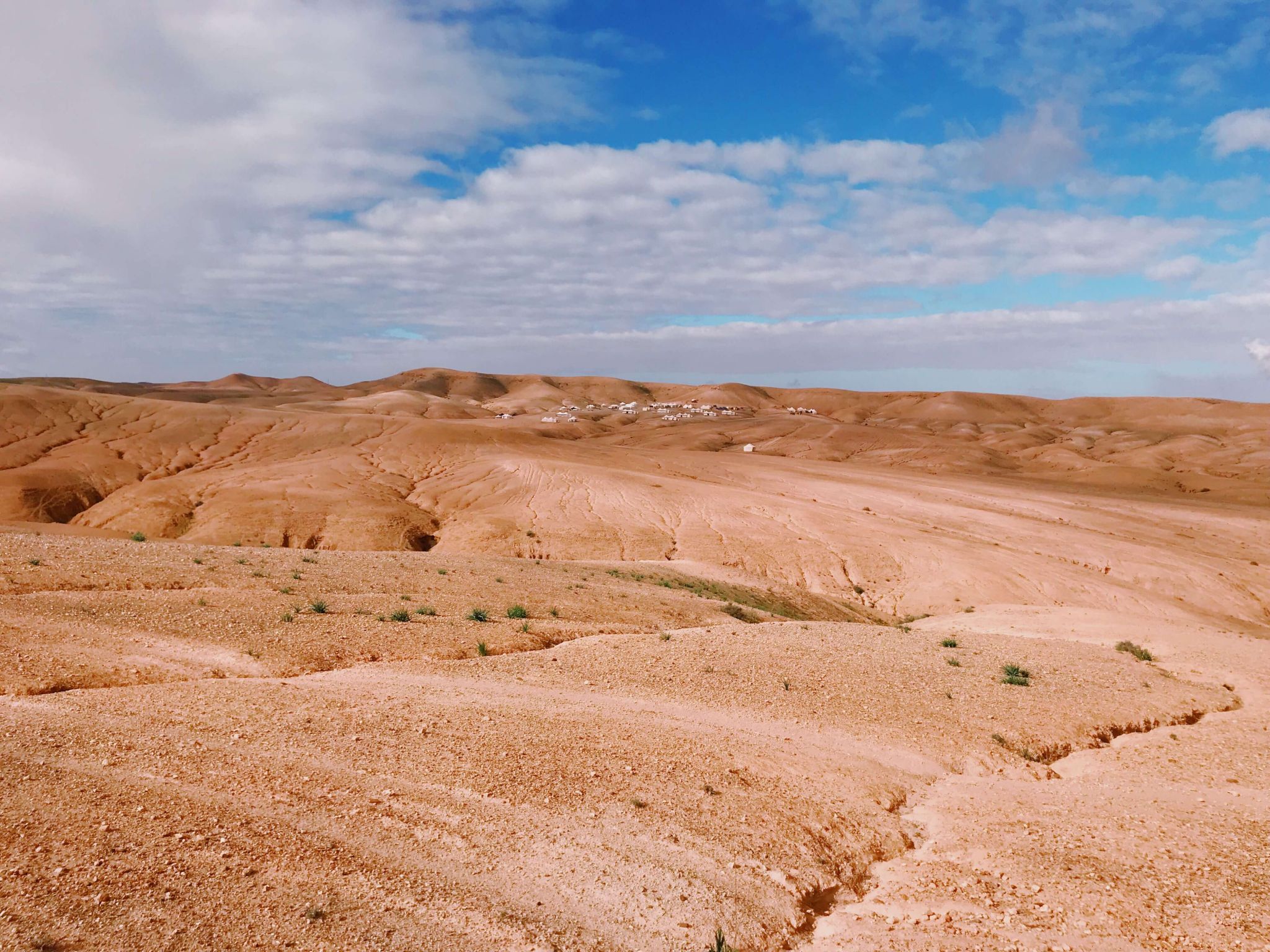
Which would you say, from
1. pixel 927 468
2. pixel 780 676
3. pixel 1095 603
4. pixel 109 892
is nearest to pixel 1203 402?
pixel 927 468

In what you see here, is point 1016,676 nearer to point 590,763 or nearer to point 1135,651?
point 1135,651

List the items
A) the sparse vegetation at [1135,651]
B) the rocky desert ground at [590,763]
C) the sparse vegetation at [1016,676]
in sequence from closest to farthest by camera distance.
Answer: the rocky desert ground at [590,763], the sparse vegetation at [1016,676], the sparse vegetation at [1135,651]

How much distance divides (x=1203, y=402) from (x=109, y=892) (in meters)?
201

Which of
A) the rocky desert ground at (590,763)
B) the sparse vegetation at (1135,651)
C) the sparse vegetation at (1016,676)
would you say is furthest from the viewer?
the sparse vegetation at (1135,651)

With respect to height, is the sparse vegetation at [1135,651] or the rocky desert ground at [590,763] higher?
the rocky desert ground at [590,763]

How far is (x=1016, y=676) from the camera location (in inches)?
612

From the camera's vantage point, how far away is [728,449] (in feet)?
374

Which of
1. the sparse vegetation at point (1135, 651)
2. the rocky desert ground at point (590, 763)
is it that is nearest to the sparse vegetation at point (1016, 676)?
the rocky desert ground at point (590, 763)

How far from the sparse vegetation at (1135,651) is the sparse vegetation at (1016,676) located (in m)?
5.05

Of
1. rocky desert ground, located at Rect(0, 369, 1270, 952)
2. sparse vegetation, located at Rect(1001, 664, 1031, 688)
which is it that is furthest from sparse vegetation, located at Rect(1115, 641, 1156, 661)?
sparse vegetation, located at Rect(1001, 664, 1031, 688)

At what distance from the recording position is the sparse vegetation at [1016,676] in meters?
15.1

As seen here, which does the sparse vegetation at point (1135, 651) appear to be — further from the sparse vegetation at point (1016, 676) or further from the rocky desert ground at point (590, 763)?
the sparse vegetation at point (1016, 676)

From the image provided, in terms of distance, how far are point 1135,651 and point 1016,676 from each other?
6242 mm

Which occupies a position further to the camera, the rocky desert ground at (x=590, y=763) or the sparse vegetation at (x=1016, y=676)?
the sparse vegetation at (x=1016, y=676)
